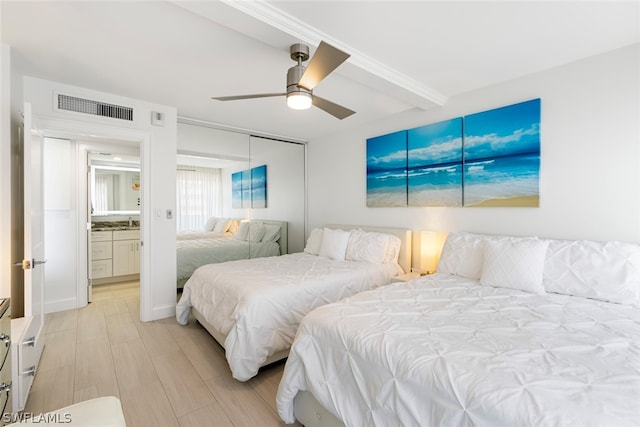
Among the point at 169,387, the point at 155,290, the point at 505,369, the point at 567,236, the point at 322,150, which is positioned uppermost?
the point at 322,150

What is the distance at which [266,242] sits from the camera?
15.0 ft

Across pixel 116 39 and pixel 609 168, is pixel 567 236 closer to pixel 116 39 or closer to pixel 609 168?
pixel 609 168

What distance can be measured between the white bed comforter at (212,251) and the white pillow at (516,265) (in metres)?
3.12

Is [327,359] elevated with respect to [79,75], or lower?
lower

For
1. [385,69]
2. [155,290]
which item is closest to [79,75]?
[155,290]

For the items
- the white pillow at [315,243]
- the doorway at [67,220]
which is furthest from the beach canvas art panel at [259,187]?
the doorway at [67,220]

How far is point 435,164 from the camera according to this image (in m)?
3.21

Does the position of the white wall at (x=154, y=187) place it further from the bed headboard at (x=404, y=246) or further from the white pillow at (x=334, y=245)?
the bed headboard at (x=404, y=246)

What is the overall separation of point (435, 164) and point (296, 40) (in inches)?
81.1

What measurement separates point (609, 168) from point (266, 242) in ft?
13.0

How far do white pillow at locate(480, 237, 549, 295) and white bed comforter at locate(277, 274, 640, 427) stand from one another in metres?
0.16

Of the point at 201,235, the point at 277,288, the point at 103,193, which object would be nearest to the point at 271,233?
the point at 201,235

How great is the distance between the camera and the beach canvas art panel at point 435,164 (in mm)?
3031

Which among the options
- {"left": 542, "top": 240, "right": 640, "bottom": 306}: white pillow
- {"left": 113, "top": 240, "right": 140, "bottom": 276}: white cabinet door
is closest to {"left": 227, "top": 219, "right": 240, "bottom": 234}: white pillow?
{"left": 113, "top": 240, "right": 140, "bottom": 276}: white cabinet door
